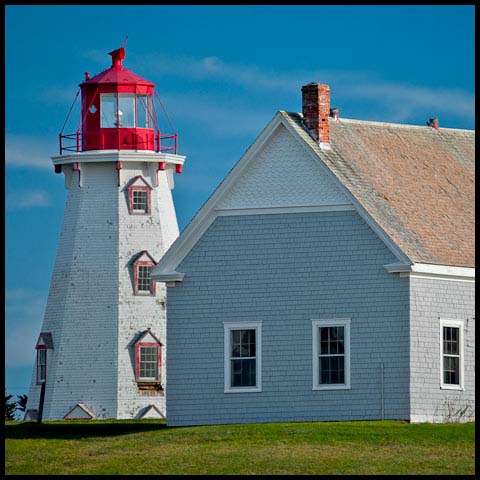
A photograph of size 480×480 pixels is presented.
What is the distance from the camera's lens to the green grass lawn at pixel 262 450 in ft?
122

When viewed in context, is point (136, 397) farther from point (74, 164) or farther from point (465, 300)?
point (465, 300)

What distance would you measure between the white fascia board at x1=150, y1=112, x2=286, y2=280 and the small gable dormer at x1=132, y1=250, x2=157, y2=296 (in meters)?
14.7

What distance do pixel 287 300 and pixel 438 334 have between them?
3387mm

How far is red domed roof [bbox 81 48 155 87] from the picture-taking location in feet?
204

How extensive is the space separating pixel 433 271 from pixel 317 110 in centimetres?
463

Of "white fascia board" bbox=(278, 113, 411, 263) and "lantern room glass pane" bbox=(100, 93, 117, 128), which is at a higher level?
"lantern room glass pane" bbox=(100, 93, 117, 128)

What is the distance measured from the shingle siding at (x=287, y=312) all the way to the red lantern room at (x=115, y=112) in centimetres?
1644

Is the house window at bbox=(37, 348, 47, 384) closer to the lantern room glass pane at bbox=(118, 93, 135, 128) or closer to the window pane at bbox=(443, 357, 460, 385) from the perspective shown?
the lantern room glass pane at bbox=(118, 93, 135, 128)

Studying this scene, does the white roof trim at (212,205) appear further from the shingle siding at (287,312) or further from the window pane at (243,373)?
the window pane at (243,373)

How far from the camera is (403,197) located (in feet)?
152

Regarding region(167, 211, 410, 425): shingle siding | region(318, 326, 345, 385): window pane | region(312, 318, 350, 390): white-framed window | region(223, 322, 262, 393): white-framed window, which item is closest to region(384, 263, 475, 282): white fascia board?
region(167, 211, 410, 425): shingle siding

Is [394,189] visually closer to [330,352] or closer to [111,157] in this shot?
[330,352]

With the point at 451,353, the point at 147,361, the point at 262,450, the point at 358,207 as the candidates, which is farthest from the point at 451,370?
the point at 147,361

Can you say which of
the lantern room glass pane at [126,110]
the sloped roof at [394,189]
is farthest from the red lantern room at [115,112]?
the sloped roof at [394,189]
